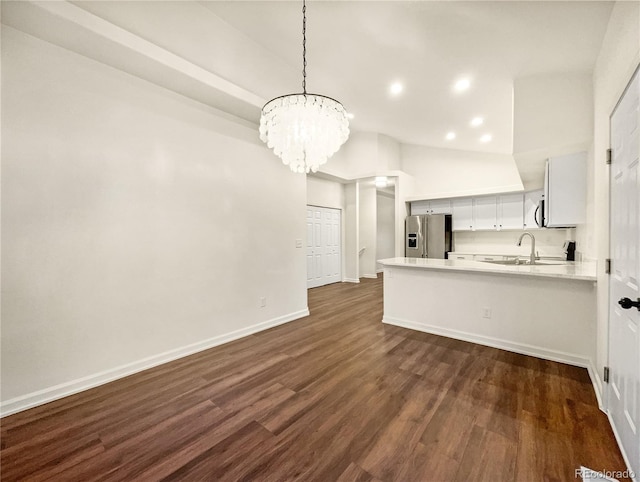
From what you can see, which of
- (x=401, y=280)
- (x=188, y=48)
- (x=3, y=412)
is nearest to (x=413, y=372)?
(x=401, y=280)

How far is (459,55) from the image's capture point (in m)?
2.53

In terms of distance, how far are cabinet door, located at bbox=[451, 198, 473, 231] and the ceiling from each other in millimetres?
2280

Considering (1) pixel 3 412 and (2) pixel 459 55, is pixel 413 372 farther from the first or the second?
(1) pixel 3 412

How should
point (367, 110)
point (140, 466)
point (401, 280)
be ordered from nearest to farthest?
point (140, 466)
point (401, 280)
point (367, 110)

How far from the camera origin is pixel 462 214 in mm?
6027

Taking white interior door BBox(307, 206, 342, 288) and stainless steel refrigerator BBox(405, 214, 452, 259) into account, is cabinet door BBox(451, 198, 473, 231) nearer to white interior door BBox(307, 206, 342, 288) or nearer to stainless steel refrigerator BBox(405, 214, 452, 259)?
stainless steel refrigerator BBox(405, 214, 452, 259)

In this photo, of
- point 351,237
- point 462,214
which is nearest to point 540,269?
point 462,214

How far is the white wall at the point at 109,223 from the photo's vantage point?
204 cm

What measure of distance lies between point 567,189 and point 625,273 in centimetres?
241

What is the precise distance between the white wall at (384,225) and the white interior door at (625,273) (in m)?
6.55

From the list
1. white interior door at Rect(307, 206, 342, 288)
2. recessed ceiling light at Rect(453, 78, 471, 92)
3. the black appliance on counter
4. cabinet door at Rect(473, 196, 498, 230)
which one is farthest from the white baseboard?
cabinet door at Rect(473, 196, 498, 230)

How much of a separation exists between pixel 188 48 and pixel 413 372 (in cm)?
376

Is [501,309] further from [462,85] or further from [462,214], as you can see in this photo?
[462,214]

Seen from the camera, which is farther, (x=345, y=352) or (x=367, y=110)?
(x=367, y=110)
